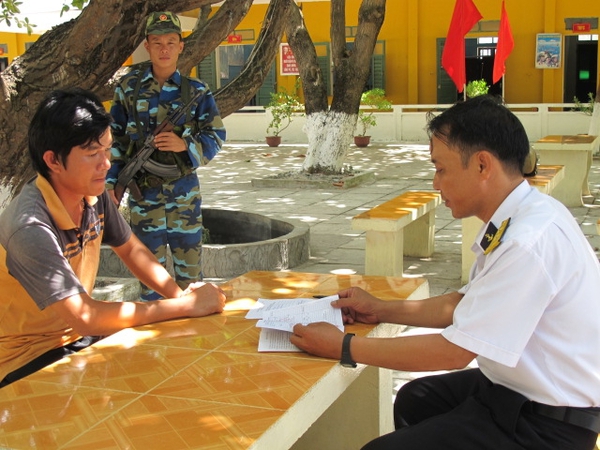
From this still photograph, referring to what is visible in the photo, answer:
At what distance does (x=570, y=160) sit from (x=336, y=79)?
3650mm

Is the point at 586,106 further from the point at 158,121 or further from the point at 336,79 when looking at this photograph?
the point at 158,121

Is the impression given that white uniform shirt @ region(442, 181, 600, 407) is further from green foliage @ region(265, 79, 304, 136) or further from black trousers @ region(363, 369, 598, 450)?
green foliage @ region(265, 79, 304, 136)

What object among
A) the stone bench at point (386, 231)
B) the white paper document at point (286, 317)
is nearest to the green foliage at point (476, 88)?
the stone bench at point (386, 231)

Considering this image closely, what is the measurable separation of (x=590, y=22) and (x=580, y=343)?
657 inches

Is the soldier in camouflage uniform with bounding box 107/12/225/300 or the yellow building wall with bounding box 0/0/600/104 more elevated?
the yellow building wall with bounding box 0/0/600/104

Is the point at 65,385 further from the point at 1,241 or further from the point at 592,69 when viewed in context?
the point at 592,69

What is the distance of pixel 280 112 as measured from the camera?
17422mm

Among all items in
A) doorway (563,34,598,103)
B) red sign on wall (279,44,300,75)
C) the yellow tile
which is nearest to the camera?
the yellow tile

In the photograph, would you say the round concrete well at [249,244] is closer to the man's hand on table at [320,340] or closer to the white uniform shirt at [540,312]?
the man's hand on table at [320,340]

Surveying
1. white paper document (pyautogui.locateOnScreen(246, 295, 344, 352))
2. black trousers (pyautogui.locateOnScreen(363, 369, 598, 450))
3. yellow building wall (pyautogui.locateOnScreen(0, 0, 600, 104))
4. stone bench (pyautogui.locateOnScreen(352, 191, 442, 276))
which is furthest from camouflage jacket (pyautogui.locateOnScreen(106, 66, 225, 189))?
yellow building wall (pyautogui.locateOnScreen(0, 0, 600, 104))

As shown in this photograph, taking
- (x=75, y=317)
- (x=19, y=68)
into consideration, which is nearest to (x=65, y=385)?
(x=75, y=317)

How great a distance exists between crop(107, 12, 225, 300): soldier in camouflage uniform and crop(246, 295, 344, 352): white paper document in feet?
5.83

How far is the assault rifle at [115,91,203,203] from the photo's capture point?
427 cm

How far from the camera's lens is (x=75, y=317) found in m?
2.47
